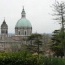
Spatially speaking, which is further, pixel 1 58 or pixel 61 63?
pixel 1 58

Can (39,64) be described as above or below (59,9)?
below

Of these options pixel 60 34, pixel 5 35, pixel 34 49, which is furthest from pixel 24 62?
pixel 5 35

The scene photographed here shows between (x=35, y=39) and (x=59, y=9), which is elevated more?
(x=59, y=9)

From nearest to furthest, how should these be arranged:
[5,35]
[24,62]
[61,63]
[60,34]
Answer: [61,63] < [24,62] < [60,34] < [5,35]

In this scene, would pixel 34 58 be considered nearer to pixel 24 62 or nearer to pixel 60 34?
pixel 24 62

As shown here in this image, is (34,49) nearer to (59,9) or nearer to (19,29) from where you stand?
(59,9)

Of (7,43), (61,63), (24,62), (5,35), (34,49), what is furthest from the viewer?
(5,35)

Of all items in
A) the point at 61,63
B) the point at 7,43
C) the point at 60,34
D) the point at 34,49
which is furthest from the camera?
the point at 7,43

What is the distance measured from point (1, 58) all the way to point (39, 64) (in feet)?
7.30

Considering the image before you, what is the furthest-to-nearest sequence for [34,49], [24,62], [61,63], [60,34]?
[34,49] < [60,34] < [24,62] < [61,63]

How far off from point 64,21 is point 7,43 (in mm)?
77954

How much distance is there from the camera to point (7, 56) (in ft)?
63.2

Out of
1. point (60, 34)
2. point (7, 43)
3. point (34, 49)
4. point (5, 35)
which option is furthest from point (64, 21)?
point (5, 35)

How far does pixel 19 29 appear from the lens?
115750mm
